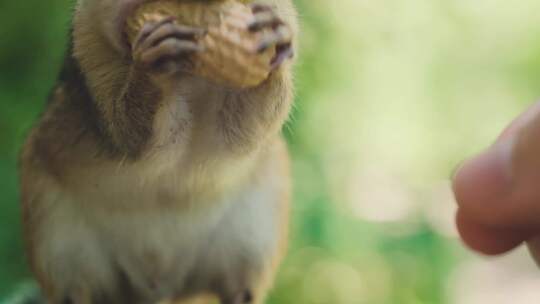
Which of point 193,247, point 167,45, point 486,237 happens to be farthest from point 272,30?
point 486,237

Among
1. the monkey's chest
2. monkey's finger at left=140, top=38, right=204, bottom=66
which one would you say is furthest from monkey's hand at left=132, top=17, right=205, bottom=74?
the monkey's chest

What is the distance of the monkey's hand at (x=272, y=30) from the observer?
943mm

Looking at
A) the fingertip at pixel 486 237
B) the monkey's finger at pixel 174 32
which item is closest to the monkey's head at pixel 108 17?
the monkey's finger at pixel 174 32

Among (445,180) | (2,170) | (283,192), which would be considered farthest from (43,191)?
(445,180)

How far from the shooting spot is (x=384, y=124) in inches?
86.5

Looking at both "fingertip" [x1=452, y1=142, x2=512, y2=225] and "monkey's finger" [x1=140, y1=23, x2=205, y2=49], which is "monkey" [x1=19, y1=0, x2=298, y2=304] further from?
"fingertip" [x1=452, y1=142, x2=512, y2=225]

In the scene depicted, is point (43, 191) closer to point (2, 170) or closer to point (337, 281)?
point (2, 170)

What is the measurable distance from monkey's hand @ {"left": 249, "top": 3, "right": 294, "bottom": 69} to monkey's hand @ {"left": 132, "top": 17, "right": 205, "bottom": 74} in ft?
0.23

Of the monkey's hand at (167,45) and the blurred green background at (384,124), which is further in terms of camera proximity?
the blurred green background at (384,124)

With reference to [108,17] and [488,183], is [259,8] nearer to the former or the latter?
[108,17]

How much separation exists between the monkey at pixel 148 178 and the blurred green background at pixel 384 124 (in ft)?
1.95

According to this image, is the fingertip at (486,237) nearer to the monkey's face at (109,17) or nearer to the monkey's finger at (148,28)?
the monkey's finger at (148,28)

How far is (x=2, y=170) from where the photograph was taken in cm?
193

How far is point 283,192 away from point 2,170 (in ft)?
2.78
